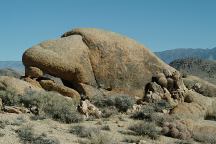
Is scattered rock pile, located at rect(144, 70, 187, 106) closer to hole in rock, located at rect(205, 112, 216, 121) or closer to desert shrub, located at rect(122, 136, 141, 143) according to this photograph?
hole in rock, located at rect(205, 112, 216, 121)

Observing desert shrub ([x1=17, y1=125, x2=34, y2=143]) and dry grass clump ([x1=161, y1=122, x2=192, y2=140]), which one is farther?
dry grass clump ([x1=161, y1=122, x2=192, y2=140])

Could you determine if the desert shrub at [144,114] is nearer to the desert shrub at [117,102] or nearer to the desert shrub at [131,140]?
the desert shrub at [117,102]

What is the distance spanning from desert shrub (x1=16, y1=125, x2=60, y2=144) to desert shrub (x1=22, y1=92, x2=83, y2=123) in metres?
2.92

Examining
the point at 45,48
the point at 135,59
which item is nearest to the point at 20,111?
the point at 45,48

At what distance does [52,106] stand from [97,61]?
6863 millimetres

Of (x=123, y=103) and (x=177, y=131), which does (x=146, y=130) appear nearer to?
(x=177, y=131)

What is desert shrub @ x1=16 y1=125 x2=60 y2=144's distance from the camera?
13680 mm

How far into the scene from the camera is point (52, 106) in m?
19.2

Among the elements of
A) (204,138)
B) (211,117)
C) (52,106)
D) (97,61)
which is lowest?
(211,117)

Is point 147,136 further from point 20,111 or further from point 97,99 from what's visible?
point 97,99

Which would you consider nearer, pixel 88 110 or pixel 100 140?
pixel 100 140

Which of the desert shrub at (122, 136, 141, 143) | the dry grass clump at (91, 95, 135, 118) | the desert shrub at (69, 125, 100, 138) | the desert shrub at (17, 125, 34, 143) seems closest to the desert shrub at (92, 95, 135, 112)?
the dry grass clump at (91, 95, 135, 118)

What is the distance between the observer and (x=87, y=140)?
14.6 meters

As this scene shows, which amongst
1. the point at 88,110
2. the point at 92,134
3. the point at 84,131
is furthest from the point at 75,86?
the point at 92,134
